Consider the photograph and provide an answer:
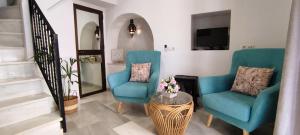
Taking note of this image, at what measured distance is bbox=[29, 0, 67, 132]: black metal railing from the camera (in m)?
1.88

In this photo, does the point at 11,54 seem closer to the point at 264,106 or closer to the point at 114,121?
the point at 114,121

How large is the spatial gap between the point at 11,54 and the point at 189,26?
268 cm

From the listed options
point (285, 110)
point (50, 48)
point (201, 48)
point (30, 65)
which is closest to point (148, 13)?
point (201, 48)

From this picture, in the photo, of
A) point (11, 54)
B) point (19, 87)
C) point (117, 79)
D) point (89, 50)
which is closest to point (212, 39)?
point (117, 79)

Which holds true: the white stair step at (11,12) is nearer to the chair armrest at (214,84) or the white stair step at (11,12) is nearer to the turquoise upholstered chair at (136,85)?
the turquoise upholstered chair at (136,85)

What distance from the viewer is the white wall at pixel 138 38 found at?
4.00 metres

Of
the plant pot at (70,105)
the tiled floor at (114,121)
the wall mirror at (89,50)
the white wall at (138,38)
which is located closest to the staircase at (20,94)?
the tiled floor at (114,121)

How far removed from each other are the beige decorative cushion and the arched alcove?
2.26 m

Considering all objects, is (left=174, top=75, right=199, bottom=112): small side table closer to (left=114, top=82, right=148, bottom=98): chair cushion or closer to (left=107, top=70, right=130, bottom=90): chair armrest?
(left=114, top=82, right=148, bottom=98): chair cushion

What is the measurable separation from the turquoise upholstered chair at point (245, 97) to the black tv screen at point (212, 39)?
37 centimetres

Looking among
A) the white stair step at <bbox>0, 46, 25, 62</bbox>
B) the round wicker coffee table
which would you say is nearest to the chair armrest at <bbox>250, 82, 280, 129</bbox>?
the round wicker coffee table

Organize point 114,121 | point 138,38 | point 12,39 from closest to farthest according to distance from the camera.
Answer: point 114,121
point 12,39
point 138,38

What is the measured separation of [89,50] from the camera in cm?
363

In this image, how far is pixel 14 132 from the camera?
160 centimetres
